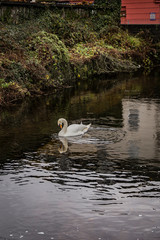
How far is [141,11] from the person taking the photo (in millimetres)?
40812

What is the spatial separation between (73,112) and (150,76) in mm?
12187

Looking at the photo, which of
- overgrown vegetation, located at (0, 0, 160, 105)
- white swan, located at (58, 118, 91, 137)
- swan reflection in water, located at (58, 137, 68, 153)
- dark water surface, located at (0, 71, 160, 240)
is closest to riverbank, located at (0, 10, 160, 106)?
overgrown vegetation, located at (0, 0, 160, 105)

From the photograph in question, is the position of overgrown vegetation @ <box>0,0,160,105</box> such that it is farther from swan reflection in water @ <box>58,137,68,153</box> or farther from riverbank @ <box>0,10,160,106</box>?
swan reflection in water @ <box>58,137,68,153</box>

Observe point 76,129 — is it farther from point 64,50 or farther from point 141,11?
point 141,11

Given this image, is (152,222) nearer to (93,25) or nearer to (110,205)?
(110,205)

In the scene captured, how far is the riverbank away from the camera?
2063 centimetres

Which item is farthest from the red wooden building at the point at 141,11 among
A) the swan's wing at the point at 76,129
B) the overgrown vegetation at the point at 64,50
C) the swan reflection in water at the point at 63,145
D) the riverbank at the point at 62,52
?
the swan reflection in water at the point at 63,145

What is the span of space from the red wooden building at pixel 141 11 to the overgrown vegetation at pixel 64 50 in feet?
7.58

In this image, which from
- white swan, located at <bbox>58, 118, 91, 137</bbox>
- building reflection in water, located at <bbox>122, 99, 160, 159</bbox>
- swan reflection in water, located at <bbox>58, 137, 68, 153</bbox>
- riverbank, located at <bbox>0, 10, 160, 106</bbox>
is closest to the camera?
building reflection in water, located at <bbox>122, 99, 160, 159</bbox>

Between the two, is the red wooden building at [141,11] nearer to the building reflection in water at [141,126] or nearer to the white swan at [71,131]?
the building reflection in water at [141,126]

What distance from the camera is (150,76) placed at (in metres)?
28.2

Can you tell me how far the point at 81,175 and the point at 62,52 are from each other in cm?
1529

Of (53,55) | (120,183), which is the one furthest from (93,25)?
(120,183)

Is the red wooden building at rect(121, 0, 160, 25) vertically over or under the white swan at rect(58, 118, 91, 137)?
over
